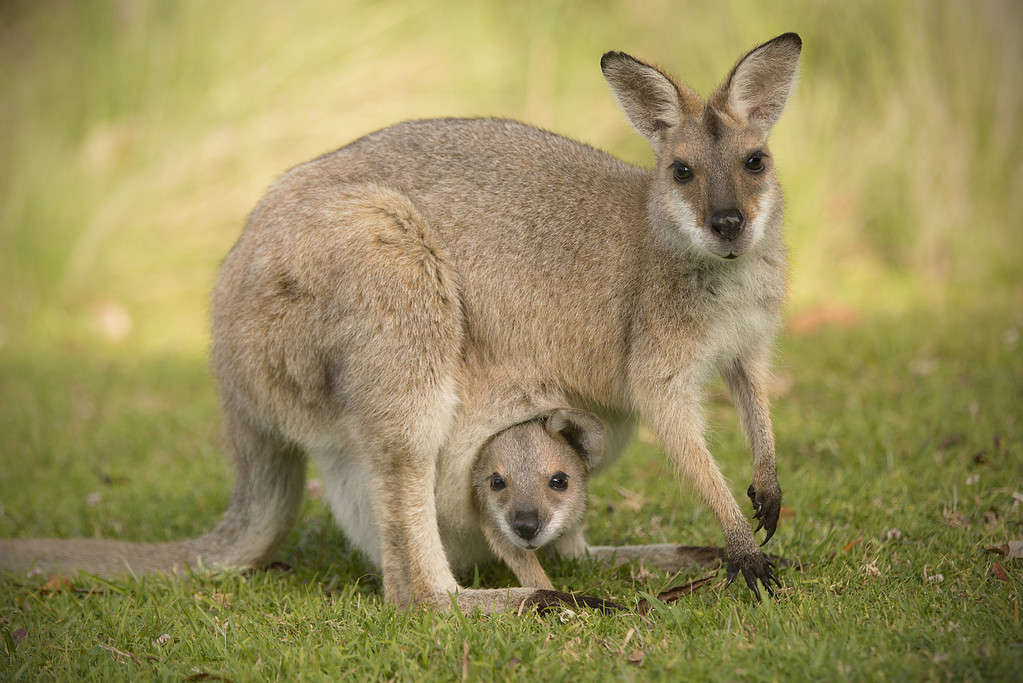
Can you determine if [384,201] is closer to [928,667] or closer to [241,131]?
[928,667]

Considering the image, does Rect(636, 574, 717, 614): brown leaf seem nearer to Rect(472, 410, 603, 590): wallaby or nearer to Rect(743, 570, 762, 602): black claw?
Rect(743, 570, 762, 602): black claw

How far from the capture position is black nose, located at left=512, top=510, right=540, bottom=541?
3.53 metres

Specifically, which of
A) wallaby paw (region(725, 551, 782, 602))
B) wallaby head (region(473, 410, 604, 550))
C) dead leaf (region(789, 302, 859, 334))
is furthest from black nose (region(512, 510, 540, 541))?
dead leaf (region(789, 302, 859, 334))

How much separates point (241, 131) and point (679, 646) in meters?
7.19

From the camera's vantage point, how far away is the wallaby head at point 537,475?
11.8 ft

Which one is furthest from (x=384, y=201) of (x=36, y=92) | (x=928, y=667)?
(x=36, y=92)

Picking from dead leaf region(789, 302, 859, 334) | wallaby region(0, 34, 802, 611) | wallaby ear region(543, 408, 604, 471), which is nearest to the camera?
wallaby region(0, 34, 802, 611)

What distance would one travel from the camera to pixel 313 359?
3686mm

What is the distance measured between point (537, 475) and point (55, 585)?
1.86 m

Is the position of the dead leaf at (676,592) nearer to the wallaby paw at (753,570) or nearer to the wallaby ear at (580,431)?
the wallaby paw at (753,570)

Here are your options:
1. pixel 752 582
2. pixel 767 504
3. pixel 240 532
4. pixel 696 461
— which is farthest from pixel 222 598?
pixel 767 504

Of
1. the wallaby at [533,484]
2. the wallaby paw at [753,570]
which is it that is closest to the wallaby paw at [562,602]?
the wallaby at [533,484]

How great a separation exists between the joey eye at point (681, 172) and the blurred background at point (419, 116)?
436 cm

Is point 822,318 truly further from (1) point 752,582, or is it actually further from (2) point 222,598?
(2) point 222,598
